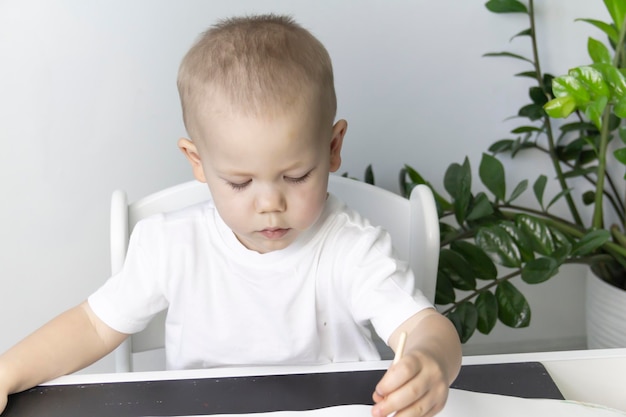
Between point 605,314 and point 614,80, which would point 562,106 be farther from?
point 605,314

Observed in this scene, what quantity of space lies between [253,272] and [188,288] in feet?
0.27

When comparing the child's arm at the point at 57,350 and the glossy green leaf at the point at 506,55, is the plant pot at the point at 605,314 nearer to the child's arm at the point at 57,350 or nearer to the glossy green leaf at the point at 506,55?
the glossy green leaf at the point at 506,55

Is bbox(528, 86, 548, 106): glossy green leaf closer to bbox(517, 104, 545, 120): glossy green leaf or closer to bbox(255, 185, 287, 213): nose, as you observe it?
bbox(517, 104, 545, 120): glossy green leaf

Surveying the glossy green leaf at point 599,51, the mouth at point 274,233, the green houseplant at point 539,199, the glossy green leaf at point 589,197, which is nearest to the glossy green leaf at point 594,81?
the green houseplant at point 539,199

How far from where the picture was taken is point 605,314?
1.56 m

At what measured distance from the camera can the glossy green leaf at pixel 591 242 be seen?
3.96 ft

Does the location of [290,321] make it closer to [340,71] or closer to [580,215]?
[340,71]

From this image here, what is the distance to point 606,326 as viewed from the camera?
1564mm

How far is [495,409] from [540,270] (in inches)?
21.6

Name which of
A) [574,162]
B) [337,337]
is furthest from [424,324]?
[574,162]

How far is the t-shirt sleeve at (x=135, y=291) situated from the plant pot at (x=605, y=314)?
0.95m

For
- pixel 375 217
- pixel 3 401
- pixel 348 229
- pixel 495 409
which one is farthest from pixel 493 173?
pixel 3 401

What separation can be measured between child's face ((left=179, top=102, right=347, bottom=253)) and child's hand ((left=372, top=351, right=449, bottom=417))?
204 mm

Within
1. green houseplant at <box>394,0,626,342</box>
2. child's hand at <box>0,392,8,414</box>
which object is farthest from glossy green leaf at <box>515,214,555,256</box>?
child's hand at <box>0,392,8,414</box>
